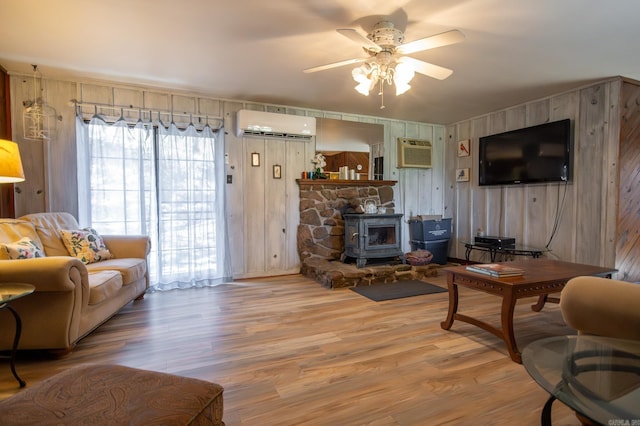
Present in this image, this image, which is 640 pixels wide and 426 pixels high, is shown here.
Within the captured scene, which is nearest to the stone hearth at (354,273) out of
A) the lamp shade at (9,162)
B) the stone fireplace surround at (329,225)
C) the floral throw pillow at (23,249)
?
Answer: the stone fireplace surround at (329,225)

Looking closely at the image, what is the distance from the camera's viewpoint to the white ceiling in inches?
88.4

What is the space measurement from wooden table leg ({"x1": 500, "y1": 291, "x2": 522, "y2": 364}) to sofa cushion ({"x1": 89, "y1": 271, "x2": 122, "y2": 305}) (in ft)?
9.77

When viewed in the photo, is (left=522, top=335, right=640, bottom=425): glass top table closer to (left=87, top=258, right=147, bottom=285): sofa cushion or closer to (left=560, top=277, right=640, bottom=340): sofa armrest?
(left=560, top=277, right=640, bottom=340): sofa armrest

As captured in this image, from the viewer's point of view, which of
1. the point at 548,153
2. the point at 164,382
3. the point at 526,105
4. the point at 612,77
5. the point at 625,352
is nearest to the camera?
the point at 164,382

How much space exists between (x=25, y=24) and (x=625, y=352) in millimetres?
4151

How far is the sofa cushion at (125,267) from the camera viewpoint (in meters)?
2.82

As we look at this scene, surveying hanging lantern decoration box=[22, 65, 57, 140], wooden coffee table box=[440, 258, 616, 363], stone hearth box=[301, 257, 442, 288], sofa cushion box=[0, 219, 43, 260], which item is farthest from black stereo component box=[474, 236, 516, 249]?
hanging lantern decoration box=[22, 65, 57, 140]

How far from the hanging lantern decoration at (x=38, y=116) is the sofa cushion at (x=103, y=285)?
1896 mm

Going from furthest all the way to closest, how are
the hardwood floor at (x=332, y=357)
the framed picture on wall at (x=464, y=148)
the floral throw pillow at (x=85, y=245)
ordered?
1. the framed picture on wall at (x=464, y=148)
2. the floral throw pillow at (x=85, y=245)
3. the hardwood floor at (x=332, y=357)

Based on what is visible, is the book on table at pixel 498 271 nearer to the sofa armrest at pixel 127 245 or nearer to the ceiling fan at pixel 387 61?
the ceiling fan at pixel 387 61

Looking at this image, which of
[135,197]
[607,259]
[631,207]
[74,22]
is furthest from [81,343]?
[631,207]

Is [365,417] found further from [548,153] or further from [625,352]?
[548,153]

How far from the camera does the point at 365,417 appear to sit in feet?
5.12

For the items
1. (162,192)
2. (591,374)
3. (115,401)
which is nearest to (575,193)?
(591,374)
